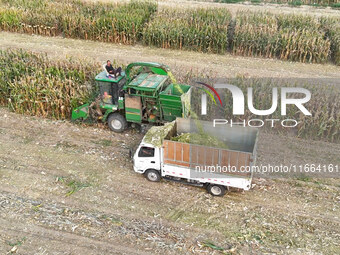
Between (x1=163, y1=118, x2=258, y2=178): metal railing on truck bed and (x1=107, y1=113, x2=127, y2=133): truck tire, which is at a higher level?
(x1=163, y1=118, x2=258, y2=178): metal railing on truck bed

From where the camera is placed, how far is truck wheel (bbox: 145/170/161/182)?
1032cm

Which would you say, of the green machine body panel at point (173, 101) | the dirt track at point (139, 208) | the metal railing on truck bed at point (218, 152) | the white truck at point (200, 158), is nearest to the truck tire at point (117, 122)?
the dirt track at point (139, 208)

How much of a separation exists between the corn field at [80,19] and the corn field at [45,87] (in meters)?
6.91

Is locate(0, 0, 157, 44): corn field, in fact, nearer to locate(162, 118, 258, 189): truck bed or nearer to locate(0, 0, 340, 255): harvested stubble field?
locate(0, 0, 340, 255): harvested stubble field

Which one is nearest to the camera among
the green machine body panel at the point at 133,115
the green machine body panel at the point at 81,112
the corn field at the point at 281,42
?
the green machine body panel at the point at 133,115

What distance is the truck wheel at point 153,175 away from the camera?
33.9 ft

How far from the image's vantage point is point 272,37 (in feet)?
63.7

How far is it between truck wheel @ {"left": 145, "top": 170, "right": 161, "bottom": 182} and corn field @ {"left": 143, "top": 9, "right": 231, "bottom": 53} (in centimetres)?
1156

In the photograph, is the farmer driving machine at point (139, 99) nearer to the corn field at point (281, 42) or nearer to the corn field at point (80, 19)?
the corn field at point (281, 42)

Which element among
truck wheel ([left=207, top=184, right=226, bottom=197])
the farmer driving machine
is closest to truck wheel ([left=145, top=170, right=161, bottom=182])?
truck wheel ([left=207, top=184, right=226, bottom=197])

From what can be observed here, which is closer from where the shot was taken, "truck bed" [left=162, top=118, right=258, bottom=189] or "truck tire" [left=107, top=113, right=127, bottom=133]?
"truck bed" [left=162, top=118, right=258, bottom=189]

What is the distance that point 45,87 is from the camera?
13.9 meters

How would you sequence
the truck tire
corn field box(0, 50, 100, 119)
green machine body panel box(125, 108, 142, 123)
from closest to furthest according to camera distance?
green machine body panel box(125, 108, 142, 123) < the truck tire < corn field box(0, 50, 100, 119)

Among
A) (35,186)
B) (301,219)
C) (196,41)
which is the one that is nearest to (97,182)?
(35,186)
